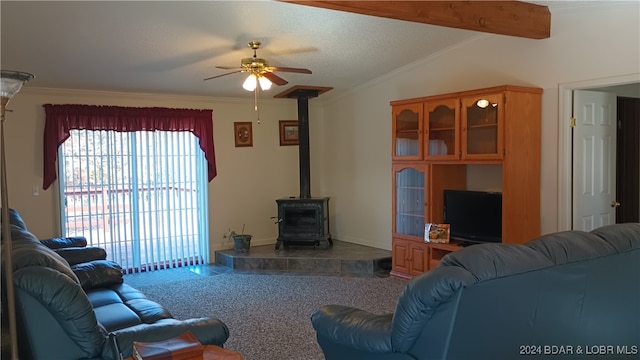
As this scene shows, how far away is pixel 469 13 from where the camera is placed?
157 inches

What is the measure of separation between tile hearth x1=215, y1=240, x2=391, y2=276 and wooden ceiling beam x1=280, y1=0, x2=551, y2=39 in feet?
10.0

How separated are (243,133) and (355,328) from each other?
5.10 metres

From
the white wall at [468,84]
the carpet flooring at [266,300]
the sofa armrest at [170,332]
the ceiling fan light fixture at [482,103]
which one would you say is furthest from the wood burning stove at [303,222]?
the sofa armrest at [170,332]

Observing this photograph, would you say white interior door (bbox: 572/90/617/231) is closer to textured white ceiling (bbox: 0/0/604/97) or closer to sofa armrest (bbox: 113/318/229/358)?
textured white ceiling (bbox: 0/0/604/97)

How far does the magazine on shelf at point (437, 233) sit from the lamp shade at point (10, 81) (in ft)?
13.8

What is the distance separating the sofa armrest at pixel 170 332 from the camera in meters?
2.24

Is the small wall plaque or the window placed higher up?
the small wall plaque

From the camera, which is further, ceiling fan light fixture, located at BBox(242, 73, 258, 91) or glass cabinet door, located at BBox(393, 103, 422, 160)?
glass cabinet door, located at BBox(393, 103, 422, 160)

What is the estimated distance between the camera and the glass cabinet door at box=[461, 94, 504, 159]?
4.66 m

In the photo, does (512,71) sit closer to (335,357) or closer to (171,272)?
(335,357)

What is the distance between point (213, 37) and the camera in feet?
14.3

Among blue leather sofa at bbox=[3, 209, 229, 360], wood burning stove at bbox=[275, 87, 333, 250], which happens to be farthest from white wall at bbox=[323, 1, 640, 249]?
blue leather sofa at bbox=[3, 209, 229, 360]

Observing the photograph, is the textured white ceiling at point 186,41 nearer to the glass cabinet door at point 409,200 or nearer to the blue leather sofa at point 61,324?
the glass cabinet door at point 409,200

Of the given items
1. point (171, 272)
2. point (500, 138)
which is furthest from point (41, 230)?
point (500, 138)
